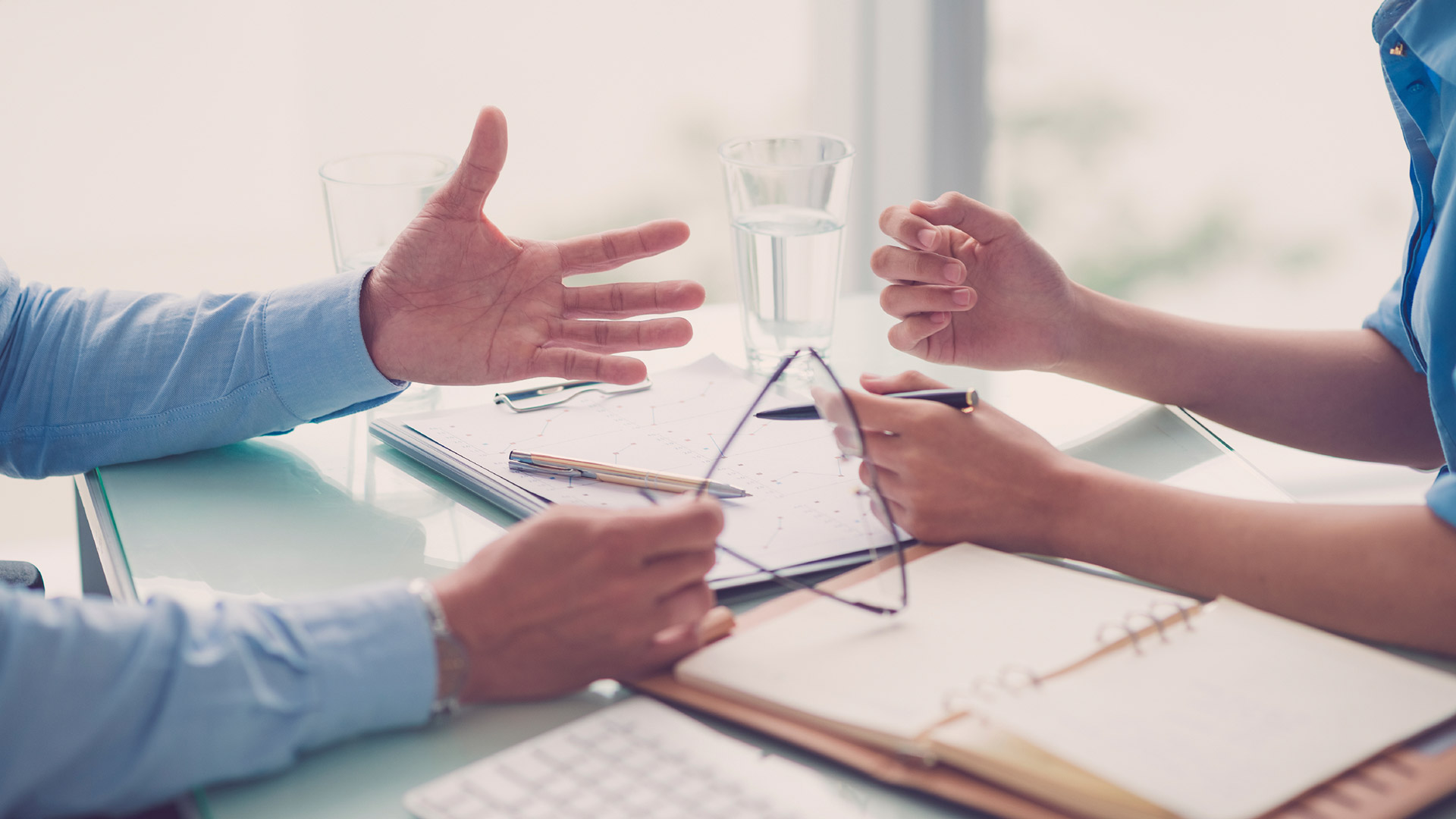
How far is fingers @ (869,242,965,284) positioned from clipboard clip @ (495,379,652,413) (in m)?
0.25

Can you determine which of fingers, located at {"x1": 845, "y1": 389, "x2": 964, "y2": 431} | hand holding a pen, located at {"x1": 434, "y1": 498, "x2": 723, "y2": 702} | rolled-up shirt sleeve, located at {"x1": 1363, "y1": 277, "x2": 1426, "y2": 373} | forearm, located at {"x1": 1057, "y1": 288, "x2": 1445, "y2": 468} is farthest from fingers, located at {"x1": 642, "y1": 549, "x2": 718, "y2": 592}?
rolled-up shirt sleeve, located at {"x1": 1363, "y1": 277, "x2": 1426, "y2": 373}

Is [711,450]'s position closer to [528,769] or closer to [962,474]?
[962,474]

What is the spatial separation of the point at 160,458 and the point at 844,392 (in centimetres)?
63

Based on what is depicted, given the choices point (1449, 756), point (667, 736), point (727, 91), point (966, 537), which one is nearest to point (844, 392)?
point (966, 537)

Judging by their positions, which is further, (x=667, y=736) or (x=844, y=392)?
(x=844, y=392)

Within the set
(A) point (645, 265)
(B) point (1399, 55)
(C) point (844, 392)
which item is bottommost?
(A) point (645, 265)

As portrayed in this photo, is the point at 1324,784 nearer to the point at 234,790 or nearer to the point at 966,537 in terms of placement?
the point at 966,537

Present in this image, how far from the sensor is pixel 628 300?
1059mm

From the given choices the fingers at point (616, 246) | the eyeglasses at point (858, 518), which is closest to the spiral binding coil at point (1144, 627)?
the eyeglasses at point (858, 518)

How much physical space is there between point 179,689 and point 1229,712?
1.68 ft

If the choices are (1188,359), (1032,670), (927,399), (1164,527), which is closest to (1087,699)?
(1032,670)

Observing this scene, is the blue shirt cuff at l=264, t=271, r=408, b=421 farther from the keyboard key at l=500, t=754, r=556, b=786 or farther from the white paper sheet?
the keyboard key at l=500, t=754, r=556, b=786

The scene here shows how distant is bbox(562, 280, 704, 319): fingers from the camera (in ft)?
3.47

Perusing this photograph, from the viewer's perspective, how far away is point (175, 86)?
81.9 inches
